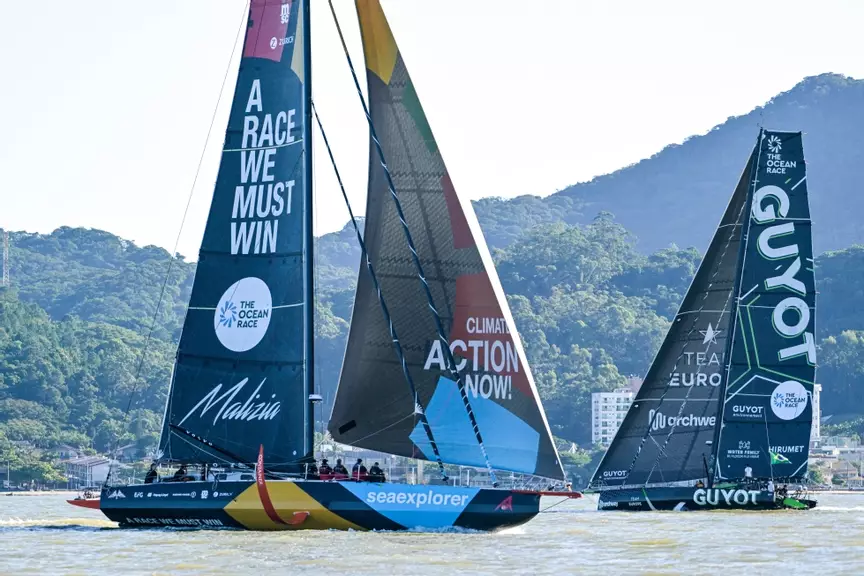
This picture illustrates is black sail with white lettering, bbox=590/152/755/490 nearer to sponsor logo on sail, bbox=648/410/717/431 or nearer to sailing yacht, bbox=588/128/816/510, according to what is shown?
sponsor logo on sail, bbox=648/410/717/431

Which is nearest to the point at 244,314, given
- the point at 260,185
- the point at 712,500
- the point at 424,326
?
the point at 260,185

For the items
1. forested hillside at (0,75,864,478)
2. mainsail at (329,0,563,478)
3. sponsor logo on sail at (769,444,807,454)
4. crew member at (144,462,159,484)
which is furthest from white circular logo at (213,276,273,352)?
forested hillside at (0,75,864,478)

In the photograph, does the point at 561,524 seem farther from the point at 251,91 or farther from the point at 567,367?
the point at 567,367

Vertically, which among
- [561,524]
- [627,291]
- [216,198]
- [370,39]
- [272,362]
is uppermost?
[627,291]

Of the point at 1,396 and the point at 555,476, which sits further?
the point at 1,396

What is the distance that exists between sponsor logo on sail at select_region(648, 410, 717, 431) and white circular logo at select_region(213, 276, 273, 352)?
655 inches

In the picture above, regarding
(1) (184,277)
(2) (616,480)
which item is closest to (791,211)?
(2) (616,480)

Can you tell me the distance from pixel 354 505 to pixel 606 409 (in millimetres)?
110857

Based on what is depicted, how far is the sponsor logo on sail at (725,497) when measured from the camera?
4194cm

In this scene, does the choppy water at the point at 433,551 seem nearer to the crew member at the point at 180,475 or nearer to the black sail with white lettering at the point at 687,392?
the crew member at the point at 180,475

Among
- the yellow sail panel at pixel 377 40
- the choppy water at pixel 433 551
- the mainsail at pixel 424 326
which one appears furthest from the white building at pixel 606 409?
the yellow sail panel at pixel 377 40

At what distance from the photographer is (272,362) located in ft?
98.2

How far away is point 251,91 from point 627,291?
161 meters

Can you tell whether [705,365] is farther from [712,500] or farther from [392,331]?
[392,331]
